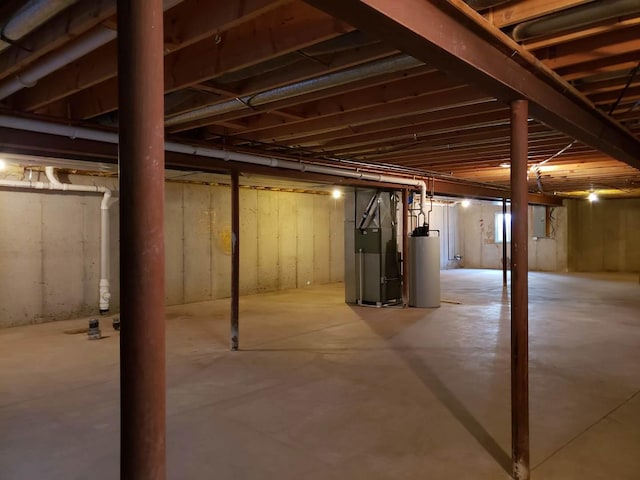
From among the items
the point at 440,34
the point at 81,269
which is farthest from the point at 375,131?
the point at 81,269

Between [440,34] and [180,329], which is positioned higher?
[440,34]

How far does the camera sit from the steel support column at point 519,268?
7.50 feet

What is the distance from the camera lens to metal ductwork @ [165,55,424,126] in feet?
7.63

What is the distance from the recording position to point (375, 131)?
385 cm

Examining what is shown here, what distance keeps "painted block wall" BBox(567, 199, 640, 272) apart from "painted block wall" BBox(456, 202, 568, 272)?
31 centimetres

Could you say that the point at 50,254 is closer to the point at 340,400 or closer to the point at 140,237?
the point at 340,400

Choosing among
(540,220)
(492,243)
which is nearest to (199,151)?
(540,220)

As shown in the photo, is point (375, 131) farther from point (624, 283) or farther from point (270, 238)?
point (624, 283)

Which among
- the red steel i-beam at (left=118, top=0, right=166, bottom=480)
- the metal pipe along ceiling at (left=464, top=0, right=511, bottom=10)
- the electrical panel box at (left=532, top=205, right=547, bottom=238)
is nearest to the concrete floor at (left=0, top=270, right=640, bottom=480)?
the red steel i-beam at (left=118, top=0, right=166, bottom=480)

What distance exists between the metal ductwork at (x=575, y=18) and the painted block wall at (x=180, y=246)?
19.4ft

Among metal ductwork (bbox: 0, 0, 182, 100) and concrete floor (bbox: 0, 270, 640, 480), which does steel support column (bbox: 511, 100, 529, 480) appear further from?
metal ductwork (bbox: 0, 0, 182, 100)

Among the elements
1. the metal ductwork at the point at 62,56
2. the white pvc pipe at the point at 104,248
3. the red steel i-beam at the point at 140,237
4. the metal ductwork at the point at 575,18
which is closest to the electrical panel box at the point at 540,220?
the white pvc pipe at the point at 104,248

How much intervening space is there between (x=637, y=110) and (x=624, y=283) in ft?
26.0

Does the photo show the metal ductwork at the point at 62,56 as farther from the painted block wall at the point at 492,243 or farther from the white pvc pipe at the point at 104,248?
the painted block wall at the point at 492,243
